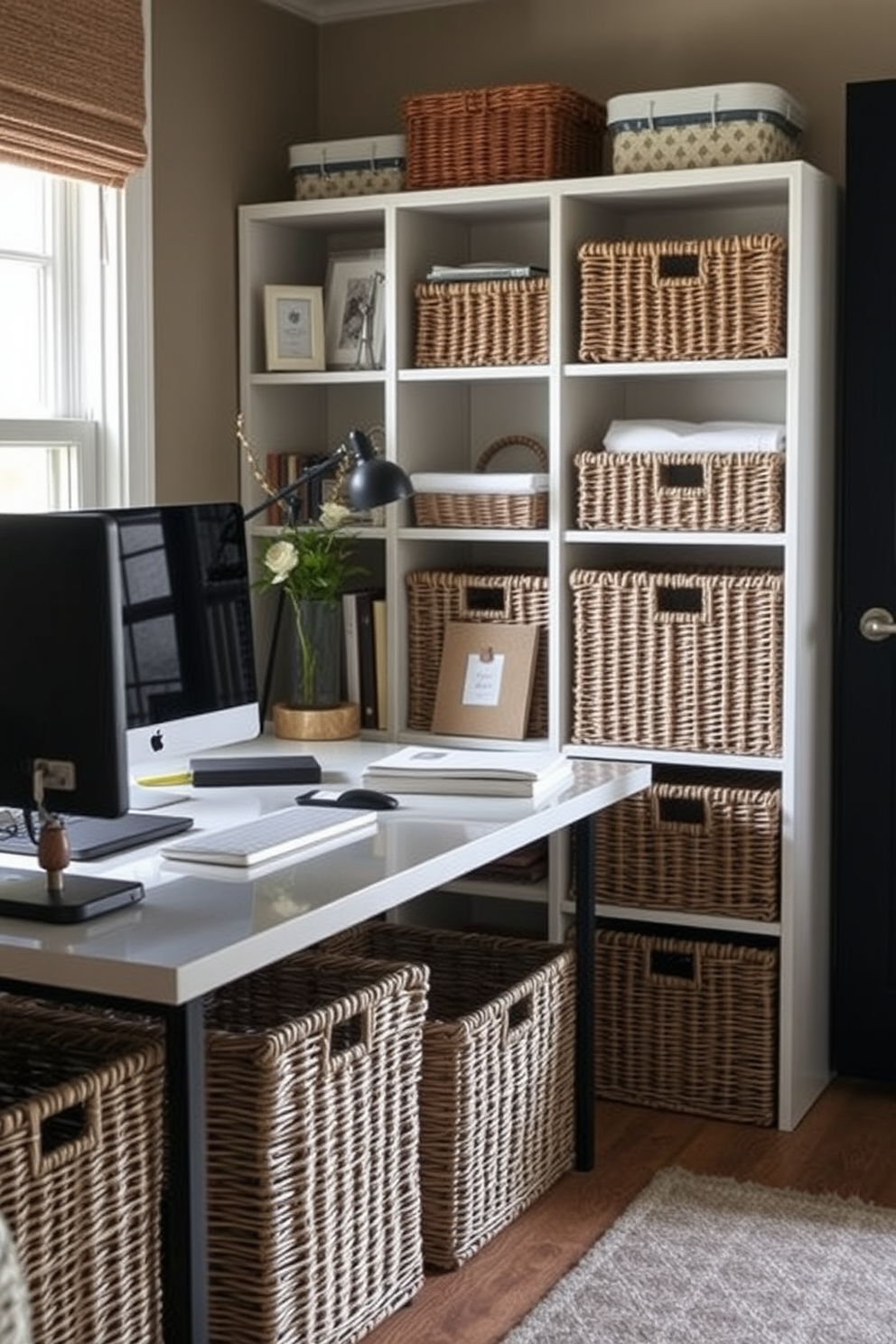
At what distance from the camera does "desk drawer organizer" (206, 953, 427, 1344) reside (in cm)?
260

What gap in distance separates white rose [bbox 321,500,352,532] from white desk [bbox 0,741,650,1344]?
86cm

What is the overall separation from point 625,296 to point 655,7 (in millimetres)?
734

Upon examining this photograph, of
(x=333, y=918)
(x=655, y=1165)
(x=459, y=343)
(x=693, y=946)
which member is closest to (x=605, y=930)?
(x=693, y=946)

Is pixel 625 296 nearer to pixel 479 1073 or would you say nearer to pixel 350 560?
pixel 350 560

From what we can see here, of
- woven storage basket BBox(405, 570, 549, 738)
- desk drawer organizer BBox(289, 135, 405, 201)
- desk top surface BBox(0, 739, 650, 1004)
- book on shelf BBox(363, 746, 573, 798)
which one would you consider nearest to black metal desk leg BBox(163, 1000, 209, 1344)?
desk top surface BBox(0, 739, 650, 1004)

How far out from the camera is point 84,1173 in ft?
7.85

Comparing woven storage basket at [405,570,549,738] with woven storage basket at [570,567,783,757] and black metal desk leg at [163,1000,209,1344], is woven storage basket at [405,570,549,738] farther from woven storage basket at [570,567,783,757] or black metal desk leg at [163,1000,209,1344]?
black metal desk leg at [163,1000,209,1344]

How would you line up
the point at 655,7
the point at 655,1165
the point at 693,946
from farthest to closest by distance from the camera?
the point at 655,7 → the point at 693,946 → the point at 655,1165

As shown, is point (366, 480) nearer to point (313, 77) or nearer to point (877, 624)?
point (877, 624)

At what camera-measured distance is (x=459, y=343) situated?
12.8ft

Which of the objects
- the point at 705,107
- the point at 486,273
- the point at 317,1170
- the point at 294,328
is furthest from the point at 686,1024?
the point at 705,107

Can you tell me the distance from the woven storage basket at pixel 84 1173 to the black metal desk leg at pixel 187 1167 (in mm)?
100

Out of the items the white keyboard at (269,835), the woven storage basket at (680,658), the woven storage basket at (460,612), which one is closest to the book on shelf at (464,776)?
the white keyboard at (269,835)

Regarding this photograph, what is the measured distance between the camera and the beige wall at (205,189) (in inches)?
153
